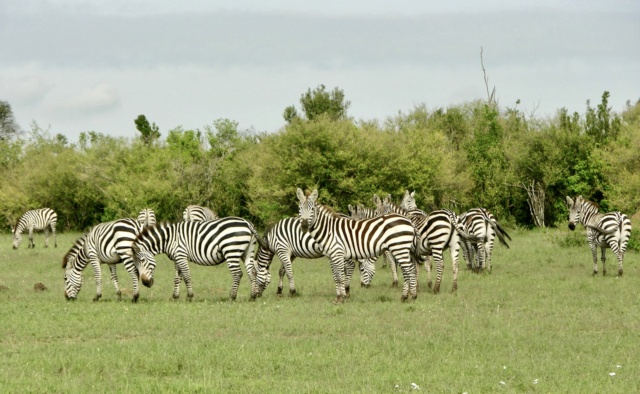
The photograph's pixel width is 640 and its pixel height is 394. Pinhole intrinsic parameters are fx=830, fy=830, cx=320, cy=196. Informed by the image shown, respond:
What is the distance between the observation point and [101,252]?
17797 millimetres

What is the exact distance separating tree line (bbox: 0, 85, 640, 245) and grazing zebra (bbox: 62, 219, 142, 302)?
20.7m

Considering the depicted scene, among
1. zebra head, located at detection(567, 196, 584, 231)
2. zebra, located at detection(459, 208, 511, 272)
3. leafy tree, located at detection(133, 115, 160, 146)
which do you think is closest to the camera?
zebra, located at detection(459, 208, 511, 272)

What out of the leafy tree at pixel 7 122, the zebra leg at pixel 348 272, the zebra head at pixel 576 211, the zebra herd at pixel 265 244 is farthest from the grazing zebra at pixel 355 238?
the leafy tree at pixel 7 122

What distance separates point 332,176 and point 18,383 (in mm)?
29357

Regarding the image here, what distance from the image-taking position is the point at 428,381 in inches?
396

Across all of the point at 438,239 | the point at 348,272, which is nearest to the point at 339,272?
the point at 348,272

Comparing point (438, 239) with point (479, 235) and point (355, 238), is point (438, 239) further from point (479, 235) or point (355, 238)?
point (479, 235)

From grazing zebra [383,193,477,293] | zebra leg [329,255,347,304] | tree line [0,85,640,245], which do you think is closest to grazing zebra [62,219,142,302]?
zebra leg [329,255,347,304]

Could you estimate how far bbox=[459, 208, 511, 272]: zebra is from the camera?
22453 millimetres

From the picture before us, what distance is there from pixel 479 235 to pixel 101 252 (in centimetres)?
1006

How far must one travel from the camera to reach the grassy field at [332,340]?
33.2ft

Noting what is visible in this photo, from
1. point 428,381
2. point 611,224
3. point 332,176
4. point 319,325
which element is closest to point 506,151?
point 332,176

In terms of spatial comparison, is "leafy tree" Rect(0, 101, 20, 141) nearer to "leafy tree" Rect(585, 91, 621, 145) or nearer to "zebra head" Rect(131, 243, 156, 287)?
"leafy tree" Rect(585, 91, 621, 145)

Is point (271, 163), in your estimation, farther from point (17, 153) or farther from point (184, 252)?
point (17, 153)
